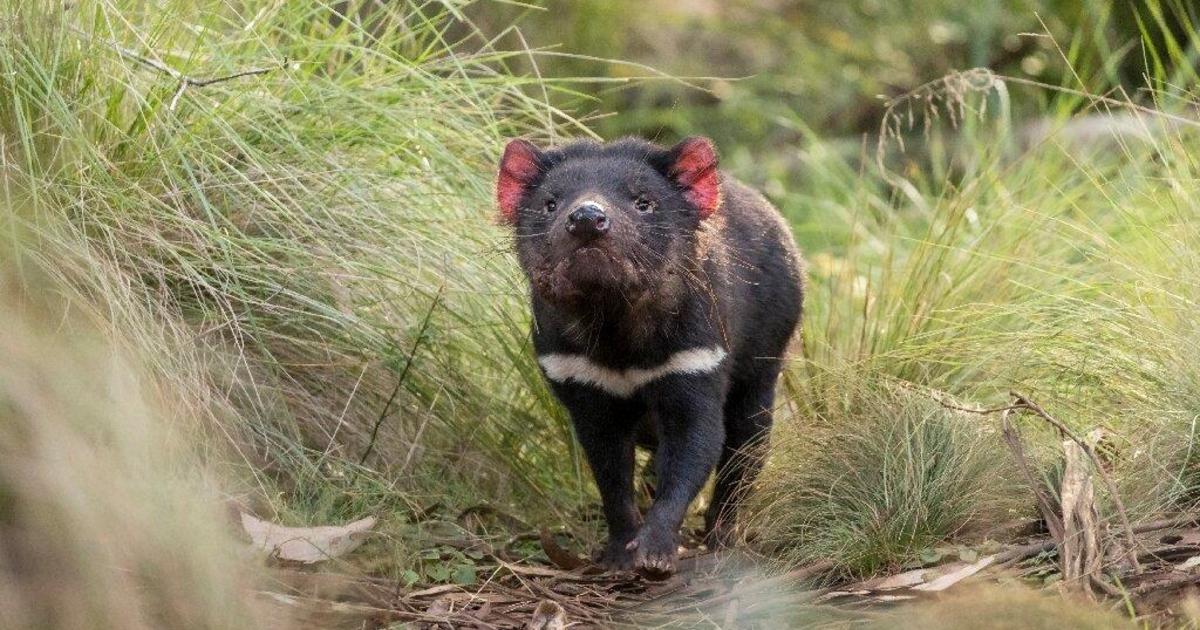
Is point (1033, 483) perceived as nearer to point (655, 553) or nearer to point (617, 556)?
point (655, 553)

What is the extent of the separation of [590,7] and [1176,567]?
7598 millimetres

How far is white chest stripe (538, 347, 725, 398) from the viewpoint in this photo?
3955 millimetres

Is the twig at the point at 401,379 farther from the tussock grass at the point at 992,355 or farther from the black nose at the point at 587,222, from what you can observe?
the tussock grass at the point at 992,355

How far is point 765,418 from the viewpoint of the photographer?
455cm

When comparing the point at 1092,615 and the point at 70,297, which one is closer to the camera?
the point at 1092,615

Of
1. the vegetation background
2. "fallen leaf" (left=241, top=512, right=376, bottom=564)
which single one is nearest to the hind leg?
the vegetation background

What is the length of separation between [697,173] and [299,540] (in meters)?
1.35

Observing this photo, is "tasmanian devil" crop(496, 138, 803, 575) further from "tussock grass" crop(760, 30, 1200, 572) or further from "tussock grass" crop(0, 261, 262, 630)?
"tussock grass" crop(0, 261, 262, 630)

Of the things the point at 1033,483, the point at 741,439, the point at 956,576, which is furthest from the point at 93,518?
the point at 741,439

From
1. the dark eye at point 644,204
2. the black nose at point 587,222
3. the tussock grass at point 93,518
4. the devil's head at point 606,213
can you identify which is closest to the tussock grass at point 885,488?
the devil's head at point 606,213

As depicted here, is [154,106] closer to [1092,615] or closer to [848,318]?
[848,318]

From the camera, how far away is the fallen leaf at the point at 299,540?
3531mm

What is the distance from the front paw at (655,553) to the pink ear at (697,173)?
2.70ft

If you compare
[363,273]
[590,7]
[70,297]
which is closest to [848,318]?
[363,273]
